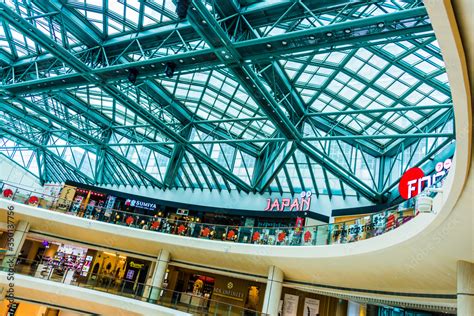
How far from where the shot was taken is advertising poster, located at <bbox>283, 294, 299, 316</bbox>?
76.7 ft

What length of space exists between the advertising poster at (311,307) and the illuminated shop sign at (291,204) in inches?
262

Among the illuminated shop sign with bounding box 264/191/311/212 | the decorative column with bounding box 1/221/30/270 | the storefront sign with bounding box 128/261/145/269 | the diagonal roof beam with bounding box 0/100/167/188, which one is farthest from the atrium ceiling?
the decorative column with bounding box 1/221/30/270

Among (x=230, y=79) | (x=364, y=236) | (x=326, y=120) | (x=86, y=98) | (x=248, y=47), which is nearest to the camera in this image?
(x=364, y=236)

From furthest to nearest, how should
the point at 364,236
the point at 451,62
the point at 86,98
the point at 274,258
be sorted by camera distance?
the point at 86,98 → the point at 274,258 → the point at 364,236 → the point at 451,62

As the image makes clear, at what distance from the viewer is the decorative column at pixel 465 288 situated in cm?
873

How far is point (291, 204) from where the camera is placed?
2912cm

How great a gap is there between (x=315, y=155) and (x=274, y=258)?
8.15 meters

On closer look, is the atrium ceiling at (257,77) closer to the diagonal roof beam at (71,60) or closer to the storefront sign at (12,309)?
the diagonal roof beam at (71,60)

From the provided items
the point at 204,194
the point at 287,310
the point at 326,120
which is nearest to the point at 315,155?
the point at 326,120

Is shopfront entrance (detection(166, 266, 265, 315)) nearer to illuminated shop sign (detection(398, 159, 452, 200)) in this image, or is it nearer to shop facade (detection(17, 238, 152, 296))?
shop facade (detection(17, 238, 152, 296))

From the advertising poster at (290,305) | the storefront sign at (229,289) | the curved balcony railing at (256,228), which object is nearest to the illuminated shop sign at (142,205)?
the storefront sign at (229,289)

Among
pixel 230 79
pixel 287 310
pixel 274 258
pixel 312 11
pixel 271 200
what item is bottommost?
pixel 287 310

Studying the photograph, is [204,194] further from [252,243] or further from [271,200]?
[252,243]

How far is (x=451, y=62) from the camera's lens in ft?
12.7
